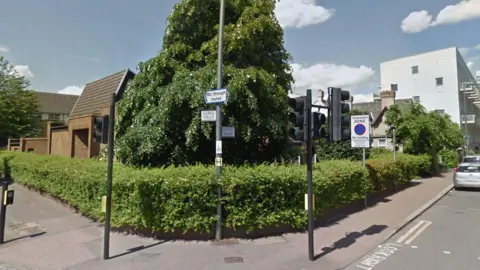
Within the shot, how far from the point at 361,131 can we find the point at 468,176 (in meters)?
7.65

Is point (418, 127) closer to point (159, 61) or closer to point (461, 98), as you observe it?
point (159, 61)

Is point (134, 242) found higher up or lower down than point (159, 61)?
lower down

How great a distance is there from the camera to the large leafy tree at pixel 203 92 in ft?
26.1

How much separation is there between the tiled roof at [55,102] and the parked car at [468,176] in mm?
56040

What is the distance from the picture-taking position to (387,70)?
138 feet

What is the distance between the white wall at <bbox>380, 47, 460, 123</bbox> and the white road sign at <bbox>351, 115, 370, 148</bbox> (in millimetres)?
33007

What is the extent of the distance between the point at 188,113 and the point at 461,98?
40685 millimetres

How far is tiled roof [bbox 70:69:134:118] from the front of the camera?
17109 mm

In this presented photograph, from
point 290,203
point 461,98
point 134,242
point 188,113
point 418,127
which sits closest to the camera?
point 134,242

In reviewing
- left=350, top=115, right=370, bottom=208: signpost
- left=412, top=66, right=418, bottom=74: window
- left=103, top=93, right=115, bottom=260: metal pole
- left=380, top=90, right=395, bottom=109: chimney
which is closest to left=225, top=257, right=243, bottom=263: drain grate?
left=103, top=93, right=115, bottom=260: metal pole

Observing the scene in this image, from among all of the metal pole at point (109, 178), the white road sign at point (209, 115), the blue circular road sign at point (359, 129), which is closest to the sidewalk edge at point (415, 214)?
the blue circular road sign at point (359, 129)

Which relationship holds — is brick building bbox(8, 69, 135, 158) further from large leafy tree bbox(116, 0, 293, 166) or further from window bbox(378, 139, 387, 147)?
window bbox(378, 139, 387, 147)

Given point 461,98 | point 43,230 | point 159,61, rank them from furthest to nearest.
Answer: point 461,98 → point 159,61 → point 43,230

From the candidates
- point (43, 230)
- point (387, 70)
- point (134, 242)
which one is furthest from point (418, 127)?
point (387, 70)
